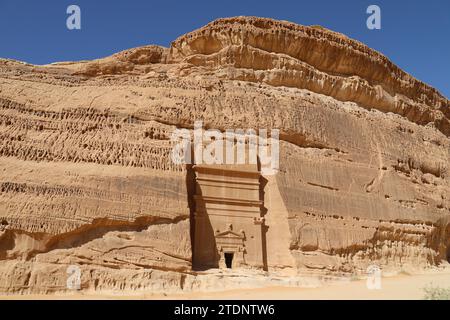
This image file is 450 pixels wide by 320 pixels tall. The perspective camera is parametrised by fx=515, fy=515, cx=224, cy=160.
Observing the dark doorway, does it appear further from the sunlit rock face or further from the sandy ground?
the sandy ground

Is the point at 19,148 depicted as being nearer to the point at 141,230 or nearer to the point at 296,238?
the point at 141,230

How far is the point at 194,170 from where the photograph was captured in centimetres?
1877

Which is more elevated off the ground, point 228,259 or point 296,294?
point 228,259

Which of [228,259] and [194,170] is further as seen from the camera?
[194,170]

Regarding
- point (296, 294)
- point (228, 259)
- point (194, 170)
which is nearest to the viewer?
point (296, 294)

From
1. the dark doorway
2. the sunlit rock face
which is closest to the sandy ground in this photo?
the sunlit rock face

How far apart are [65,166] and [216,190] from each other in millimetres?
5424

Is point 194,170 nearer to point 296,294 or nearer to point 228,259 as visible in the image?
point 228,259

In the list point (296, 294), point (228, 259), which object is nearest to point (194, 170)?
point (228, 259)

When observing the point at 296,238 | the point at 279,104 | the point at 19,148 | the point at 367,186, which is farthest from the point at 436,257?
the point at 19,148

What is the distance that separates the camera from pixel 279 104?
21.2 m

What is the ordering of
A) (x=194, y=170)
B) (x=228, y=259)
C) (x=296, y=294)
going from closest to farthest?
(x=296, y=294) < (x=228, y=259) < (x=194, y=170)

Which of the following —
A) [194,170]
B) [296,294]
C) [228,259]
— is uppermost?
[194,170]

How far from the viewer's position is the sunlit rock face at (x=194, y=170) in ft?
50.8
